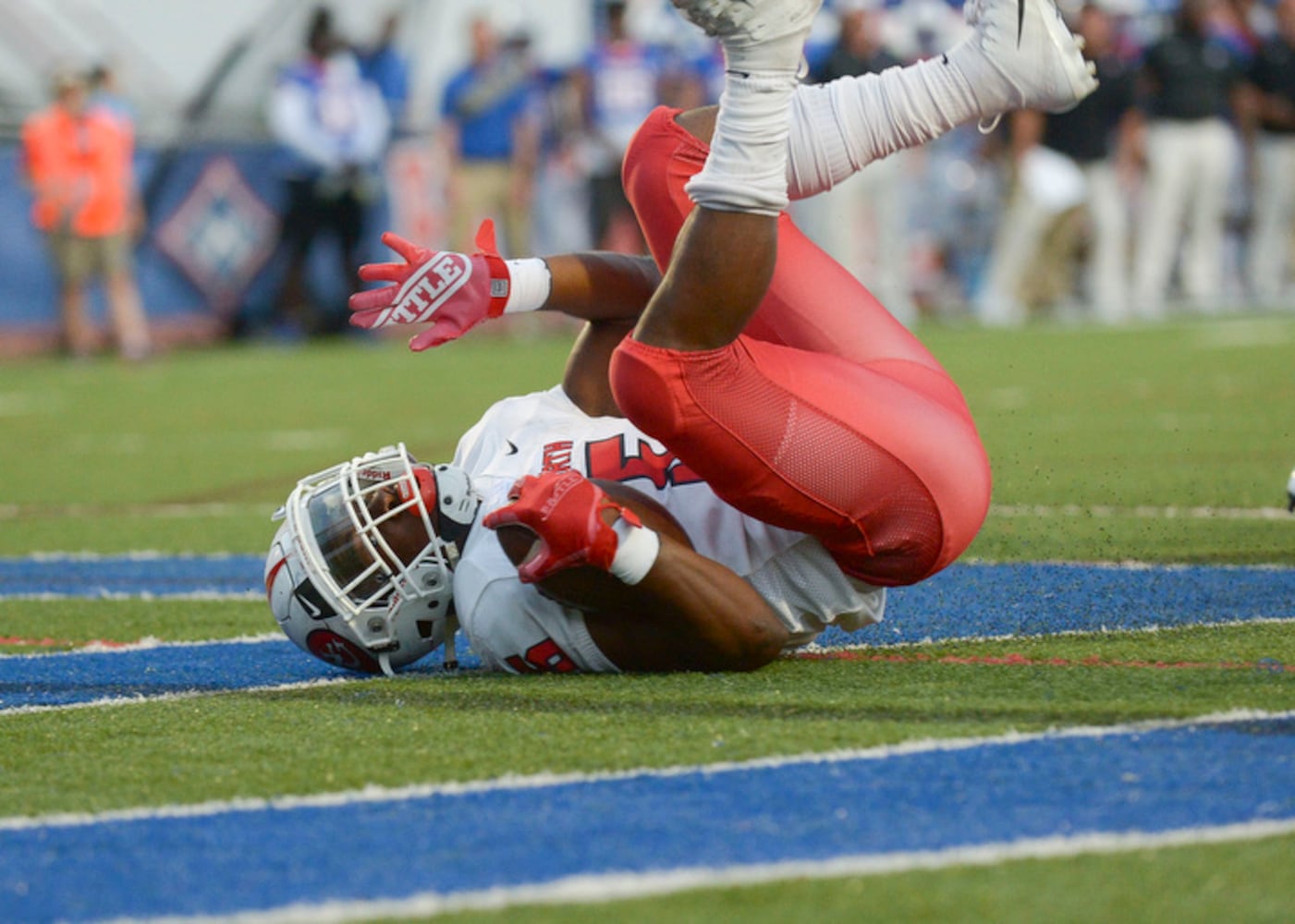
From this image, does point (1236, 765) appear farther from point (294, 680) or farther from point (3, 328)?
point (3, 328)

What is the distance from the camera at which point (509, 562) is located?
145 inches

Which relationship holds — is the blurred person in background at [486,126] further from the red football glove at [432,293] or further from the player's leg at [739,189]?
the player's leg at [739,189]

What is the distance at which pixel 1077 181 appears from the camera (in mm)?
16656

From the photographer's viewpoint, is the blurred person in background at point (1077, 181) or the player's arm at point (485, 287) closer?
the player's arm at point (485, 287)

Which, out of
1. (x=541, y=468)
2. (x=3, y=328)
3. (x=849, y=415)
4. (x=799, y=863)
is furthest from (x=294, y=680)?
(x=3, y=328)

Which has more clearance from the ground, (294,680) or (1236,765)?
(1236,765)

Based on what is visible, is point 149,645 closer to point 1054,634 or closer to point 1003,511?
point 1054,634

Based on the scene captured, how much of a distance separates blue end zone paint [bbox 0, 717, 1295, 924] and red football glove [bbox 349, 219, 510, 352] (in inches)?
52.3

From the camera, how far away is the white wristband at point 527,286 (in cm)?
408

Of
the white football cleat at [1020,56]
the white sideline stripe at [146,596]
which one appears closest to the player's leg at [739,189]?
the white football cleat at [1020,56]

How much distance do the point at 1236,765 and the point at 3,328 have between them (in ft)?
45.7

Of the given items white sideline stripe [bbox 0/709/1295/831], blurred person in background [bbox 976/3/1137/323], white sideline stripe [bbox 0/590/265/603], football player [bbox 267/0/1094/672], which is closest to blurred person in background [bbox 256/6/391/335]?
blurred person in background [bbox 976/3/1137/323]

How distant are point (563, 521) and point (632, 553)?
0.13 metres

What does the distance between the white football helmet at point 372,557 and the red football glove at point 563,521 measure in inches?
13.0
